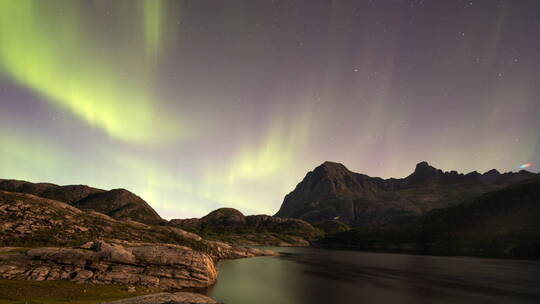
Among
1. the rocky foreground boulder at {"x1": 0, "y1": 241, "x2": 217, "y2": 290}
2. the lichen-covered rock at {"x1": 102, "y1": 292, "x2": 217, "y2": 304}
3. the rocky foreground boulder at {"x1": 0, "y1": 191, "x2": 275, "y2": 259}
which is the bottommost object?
the lichen-covered rock at {"x1": 102, "y1": 292, "x2": 217, "y2": 304}

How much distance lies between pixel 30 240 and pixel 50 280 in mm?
51335

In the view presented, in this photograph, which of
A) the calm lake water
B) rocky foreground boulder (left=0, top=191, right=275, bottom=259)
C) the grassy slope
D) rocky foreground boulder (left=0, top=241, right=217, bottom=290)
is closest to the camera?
Answer: the grassy slope

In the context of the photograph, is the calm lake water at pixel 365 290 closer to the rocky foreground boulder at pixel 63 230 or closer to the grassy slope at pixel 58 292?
the grassy slope at pixel 58 292

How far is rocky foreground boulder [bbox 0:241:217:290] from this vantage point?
55.9 metres

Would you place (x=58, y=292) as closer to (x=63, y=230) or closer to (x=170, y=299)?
(x=170, y=299)

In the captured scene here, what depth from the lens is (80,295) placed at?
4562cm

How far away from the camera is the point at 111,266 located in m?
61.0

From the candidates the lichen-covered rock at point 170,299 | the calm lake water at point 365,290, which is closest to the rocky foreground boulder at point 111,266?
the calm lake water at point 365,290

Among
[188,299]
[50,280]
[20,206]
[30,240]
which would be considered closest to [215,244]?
[30,240]

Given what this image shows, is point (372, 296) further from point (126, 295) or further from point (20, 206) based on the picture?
point (20, 206)

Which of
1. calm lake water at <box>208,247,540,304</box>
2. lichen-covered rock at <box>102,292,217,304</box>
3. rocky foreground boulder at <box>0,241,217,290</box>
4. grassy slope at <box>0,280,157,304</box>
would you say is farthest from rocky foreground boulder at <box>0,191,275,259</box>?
lichen-covered rock at <box>102,292,217,304</box>

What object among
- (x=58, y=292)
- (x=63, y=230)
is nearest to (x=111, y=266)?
(x=58, y=292)

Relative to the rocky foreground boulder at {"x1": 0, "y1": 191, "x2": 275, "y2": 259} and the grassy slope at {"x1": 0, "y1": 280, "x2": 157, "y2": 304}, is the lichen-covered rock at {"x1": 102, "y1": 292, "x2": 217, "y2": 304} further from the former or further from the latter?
the rocky foreground boulder at {"x1": 0, "y1": 191, "x2": 275, "y2": 259}

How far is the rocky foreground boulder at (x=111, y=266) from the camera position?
5594 centimetres
